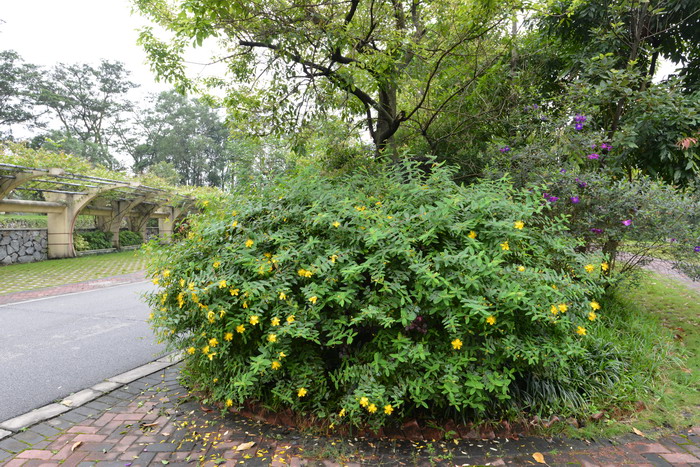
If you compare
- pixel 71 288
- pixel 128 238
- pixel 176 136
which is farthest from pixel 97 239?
pixel 176 136

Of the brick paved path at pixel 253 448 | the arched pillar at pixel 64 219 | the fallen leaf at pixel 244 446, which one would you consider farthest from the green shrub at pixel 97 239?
the fallen leaf at pixel 244 446

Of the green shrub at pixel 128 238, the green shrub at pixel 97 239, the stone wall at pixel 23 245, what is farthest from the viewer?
the green shrub at pixel 128 238

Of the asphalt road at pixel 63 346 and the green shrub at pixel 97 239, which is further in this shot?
the green shrub at pixel 97 239

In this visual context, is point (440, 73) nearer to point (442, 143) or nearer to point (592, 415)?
point (442, 143)

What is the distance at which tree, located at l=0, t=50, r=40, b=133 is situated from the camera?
25.8 meters

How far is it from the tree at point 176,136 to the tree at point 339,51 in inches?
1300

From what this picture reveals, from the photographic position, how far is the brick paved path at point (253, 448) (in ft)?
7.45

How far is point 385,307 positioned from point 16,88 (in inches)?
1375

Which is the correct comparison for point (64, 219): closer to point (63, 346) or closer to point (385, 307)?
point (63, 346)

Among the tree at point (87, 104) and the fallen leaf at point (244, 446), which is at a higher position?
the tree at point (87, 104)

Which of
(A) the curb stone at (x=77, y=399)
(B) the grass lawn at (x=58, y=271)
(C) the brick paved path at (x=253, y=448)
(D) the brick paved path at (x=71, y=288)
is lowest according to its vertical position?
(C) the brick paved path at (x=253, y=448)

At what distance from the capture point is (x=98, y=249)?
1712cm

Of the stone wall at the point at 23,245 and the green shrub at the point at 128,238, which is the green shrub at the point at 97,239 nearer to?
the green shrub at the point at 128,238

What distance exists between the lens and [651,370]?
326 cm
